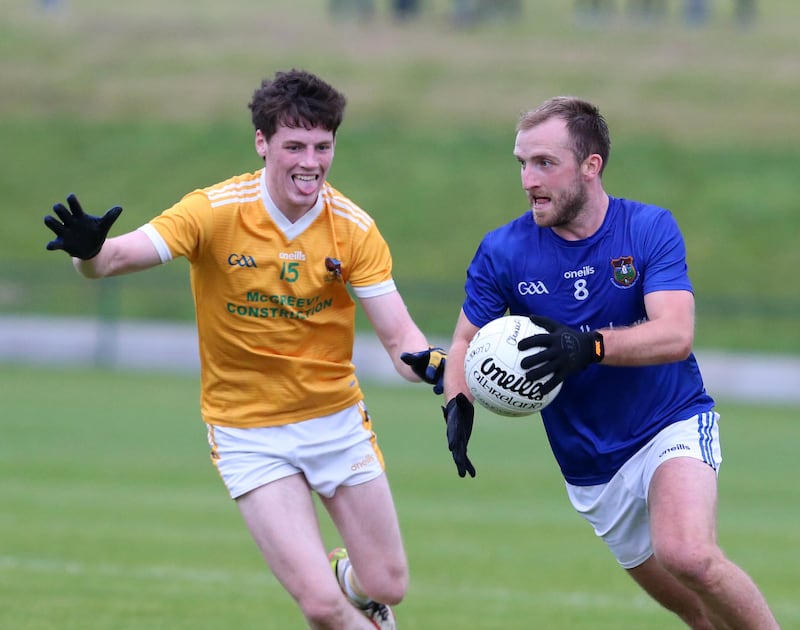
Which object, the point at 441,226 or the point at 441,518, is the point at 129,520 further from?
the point at 441,226

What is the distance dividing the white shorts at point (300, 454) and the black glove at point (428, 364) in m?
0.43

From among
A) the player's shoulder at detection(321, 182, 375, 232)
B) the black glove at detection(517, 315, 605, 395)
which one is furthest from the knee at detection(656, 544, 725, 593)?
the player's shoulder at detection(321, 182, 375, 232)

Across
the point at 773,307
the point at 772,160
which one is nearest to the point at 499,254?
the point at 773,307

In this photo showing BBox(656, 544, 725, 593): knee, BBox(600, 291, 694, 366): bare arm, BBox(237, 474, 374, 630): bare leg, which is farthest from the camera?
BBox(237, 474, 374, 630): bare leg

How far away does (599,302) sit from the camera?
625cm

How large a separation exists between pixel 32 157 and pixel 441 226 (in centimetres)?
1166

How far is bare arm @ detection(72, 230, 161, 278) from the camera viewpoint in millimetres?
6020

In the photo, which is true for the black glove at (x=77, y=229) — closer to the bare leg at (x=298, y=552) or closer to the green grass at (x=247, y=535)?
the bare leg at (x=298, y=552)

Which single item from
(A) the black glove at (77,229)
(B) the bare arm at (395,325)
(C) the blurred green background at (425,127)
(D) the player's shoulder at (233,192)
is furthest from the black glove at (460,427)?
(C) the blurred green background at (425,127)

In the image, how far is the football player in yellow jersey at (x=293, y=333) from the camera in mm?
6289

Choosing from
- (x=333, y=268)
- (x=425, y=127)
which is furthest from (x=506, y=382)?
(x=425, y=127)

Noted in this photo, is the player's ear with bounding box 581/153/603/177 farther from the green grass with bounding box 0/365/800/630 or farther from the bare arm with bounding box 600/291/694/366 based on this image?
the green grass with bounding box 0/365/800/630

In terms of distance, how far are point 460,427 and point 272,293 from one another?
1.03 m

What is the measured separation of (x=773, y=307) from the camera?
2545 centimetres
